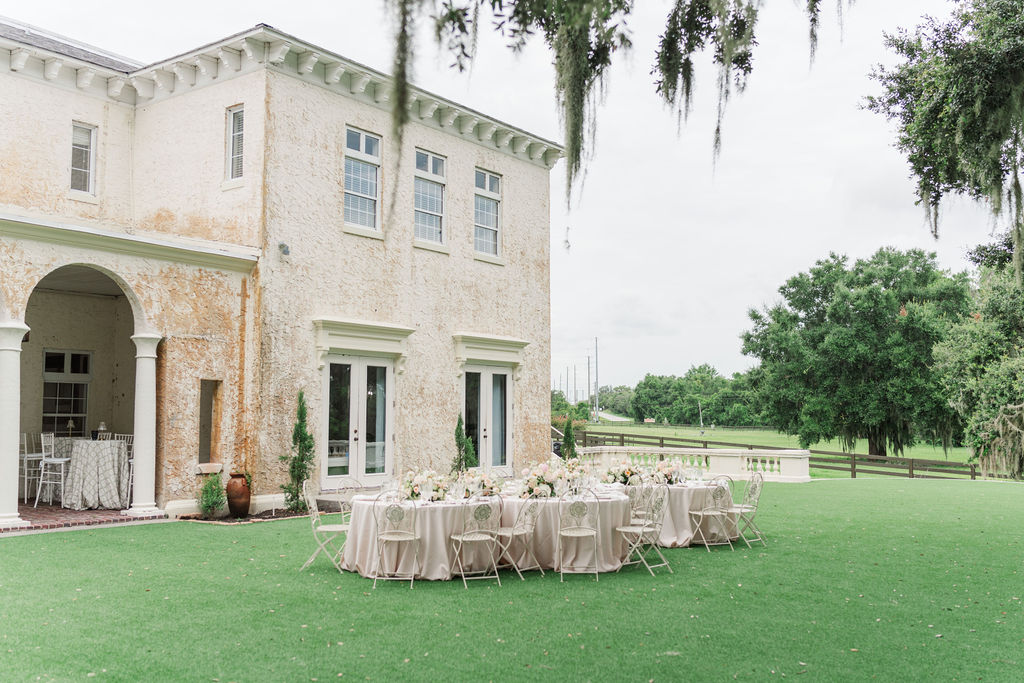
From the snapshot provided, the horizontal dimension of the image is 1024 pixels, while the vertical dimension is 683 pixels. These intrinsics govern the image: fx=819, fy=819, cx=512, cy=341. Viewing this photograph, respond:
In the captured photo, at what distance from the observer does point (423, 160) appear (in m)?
17.3

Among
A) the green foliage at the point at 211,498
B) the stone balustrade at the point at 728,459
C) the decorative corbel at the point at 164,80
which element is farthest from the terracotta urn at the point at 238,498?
the stone balustrade at the point at 728,459

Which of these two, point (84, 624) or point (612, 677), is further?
point (84, 624)

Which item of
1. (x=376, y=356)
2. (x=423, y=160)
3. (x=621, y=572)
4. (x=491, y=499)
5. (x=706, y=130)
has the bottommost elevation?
(x=621, y=572)

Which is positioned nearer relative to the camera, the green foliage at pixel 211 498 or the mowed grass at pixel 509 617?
the mowed grass at pixel 509 617

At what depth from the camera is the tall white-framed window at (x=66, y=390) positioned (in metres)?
16.1

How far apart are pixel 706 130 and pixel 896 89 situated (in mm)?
7031

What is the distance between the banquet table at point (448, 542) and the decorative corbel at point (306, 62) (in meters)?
9.09

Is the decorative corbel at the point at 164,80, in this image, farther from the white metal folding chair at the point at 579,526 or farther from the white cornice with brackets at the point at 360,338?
the white metal folding chair at the point at 579,526

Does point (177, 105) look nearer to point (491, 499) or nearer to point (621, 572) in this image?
point (491, 499)

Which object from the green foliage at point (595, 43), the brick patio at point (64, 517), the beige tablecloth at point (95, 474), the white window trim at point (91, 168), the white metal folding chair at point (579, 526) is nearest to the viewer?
the green foliage at point (595, 43)

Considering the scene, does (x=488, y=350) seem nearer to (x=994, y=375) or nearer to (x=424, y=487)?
(x=424, y=487)

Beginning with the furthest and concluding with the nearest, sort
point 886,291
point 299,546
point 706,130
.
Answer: point 886,291 → point 299,546 → point 706,130

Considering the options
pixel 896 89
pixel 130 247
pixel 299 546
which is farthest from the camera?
pixel 130 247

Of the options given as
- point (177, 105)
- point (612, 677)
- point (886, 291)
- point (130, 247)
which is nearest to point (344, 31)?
point (612, 677)
